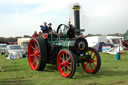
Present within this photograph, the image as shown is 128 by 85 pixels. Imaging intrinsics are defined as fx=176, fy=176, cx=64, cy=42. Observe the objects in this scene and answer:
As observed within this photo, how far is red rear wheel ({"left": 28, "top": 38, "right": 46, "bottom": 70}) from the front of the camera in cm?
621

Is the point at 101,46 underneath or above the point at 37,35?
underneath

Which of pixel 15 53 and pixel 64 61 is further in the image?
pixel 15 53

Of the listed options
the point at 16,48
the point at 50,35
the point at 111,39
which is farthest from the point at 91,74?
the point at 111,39

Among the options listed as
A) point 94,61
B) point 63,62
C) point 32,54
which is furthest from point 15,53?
point 94,61

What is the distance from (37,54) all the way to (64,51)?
1726 mm

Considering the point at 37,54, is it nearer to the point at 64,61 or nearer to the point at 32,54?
the point at 32,54

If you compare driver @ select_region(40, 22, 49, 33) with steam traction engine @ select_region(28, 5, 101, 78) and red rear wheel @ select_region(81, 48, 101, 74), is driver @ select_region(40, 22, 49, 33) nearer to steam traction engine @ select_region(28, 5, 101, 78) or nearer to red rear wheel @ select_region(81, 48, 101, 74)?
steam traction engine @ select_region(28, 5, 101, 78)

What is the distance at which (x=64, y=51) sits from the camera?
5348mm

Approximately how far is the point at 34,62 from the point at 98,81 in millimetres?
3230

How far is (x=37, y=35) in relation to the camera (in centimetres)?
754

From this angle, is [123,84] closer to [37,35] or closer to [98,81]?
[98,81]

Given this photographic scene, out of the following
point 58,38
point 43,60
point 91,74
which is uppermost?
point 58,38

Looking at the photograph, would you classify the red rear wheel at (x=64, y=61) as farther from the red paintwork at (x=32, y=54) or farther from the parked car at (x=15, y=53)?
the parked car at (x=15, y=53)

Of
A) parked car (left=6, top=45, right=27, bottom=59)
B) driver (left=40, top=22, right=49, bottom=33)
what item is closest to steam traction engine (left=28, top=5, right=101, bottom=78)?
driver (left=40, top=22, right=49, bottom=33)
